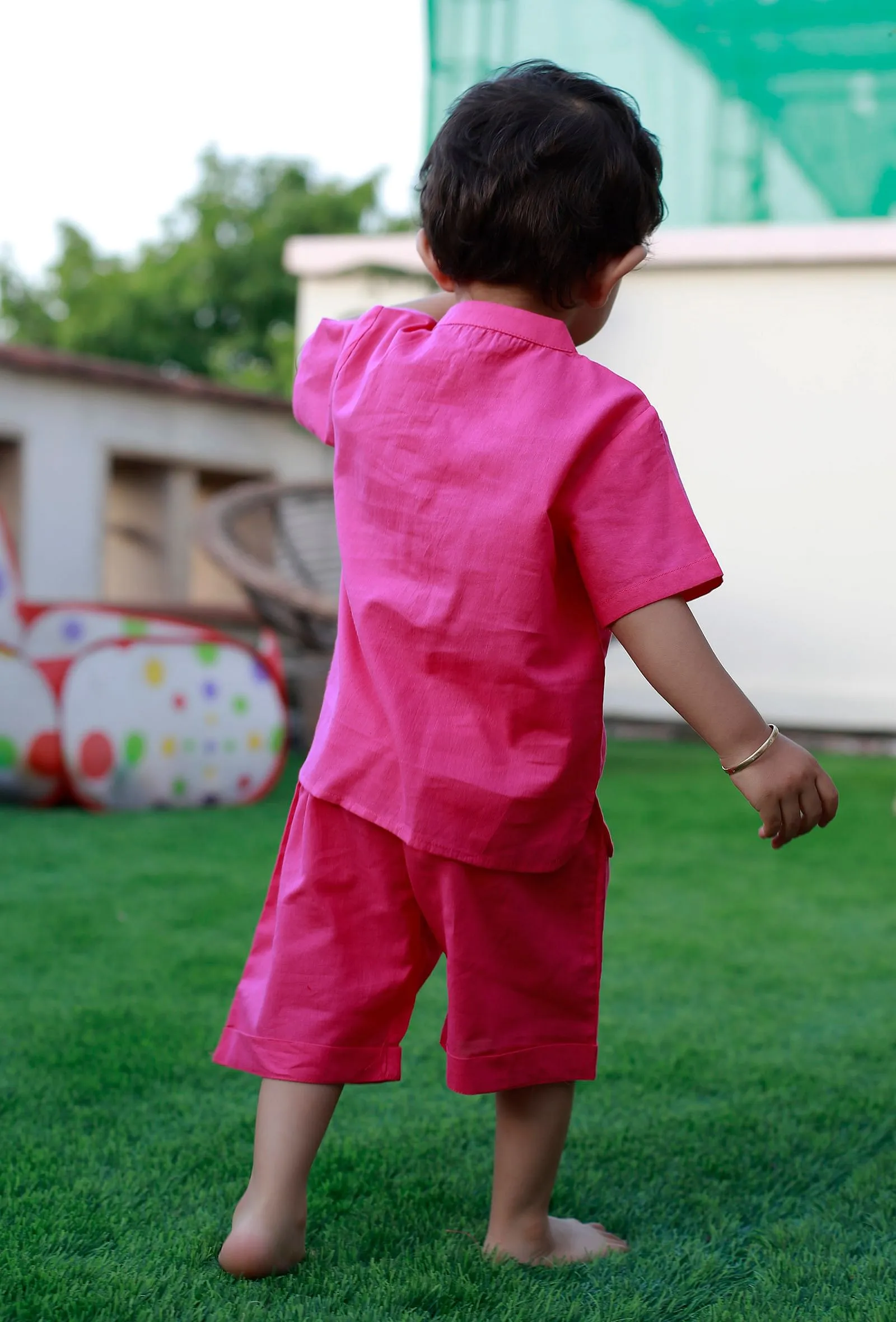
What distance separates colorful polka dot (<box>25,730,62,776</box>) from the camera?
2828 mm

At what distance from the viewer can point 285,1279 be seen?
91cm

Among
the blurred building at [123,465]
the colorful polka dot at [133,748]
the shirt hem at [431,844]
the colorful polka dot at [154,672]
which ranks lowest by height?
the blurred building at [123,465]

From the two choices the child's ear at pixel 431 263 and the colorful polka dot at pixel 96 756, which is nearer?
the child's ear at pixel 431 263

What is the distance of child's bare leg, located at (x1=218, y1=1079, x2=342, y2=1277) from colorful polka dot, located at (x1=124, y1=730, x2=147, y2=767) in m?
2.00

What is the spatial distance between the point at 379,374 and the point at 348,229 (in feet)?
75.1

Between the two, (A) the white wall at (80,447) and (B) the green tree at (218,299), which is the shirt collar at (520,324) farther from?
(B) the green tree at (218,299)

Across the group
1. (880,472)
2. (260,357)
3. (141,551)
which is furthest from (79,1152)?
(260,357)

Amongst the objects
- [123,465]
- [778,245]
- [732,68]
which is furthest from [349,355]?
[123,465]

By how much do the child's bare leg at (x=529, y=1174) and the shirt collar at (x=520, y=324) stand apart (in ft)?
1.71

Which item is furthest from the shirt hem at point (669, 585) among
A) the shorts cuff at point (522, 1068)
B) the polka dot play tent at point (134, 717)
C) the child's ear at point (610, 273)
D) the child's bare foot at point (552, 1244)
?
the polka dot play tent at point (134, 717)

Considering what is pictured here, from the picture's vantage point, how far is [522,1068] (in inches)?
36.9

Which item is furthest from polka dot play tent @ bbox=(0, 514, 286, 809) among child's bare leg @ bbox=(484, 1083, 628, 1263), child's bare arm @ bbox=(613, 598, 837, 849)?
child's bare arm @ bbox=(613, 598, 837, 849)

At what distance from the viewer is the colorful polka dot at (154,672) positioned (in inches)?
114

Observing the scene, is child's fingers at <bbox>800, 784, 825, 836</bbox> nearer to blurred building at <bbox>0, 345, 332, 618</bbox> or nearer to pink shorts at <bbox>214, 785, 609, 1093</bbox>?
pink shorts at <bbox>214, 785, 609, 1093</bbox>
